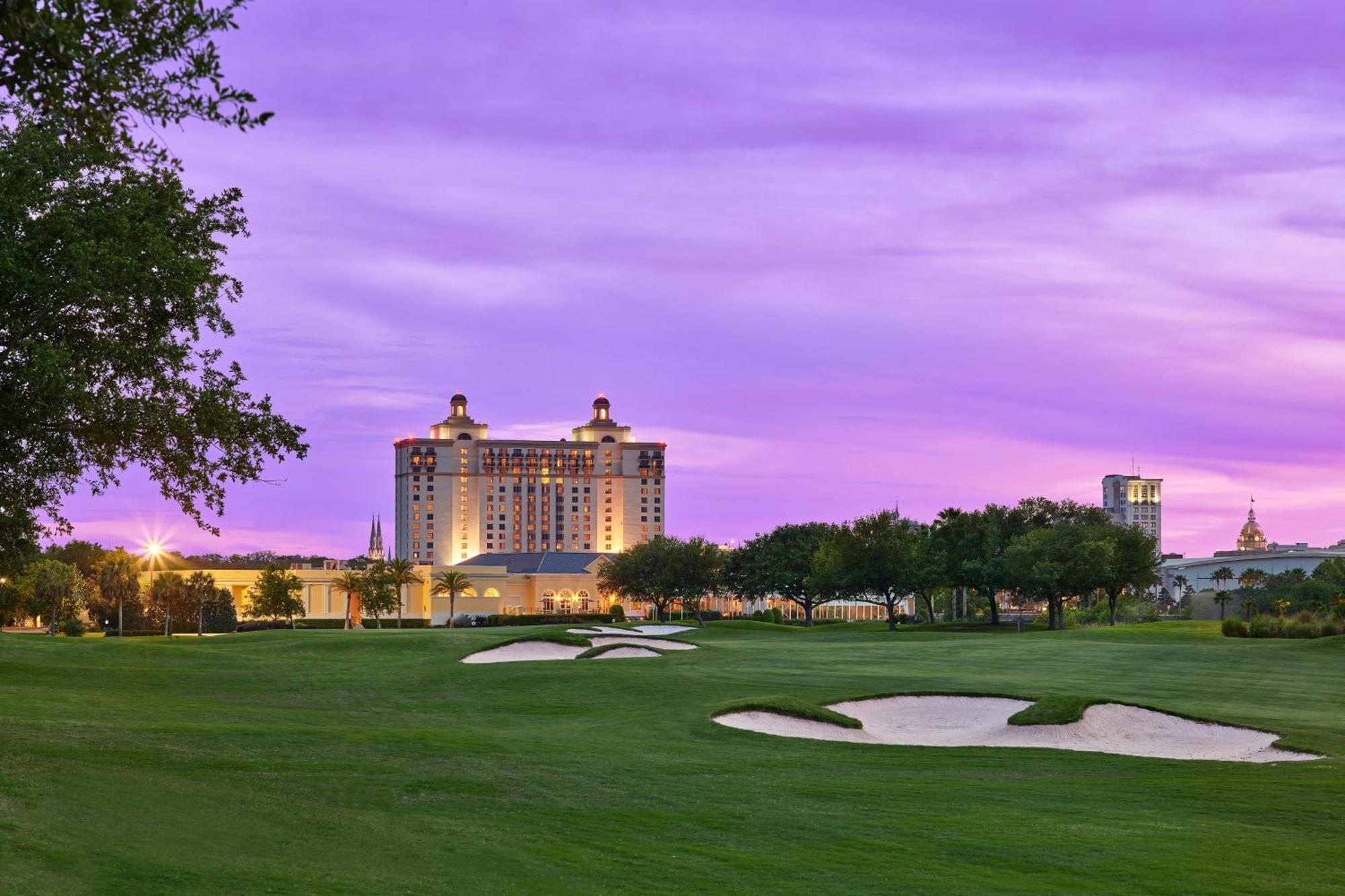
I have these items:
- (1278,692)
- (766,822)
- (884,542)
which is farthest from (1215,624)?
(766,822)

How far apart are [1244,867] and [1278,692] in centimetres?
2697

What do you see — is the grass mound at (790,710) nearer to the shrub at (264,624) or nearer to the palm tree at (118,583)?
the palm tree at (118,583)

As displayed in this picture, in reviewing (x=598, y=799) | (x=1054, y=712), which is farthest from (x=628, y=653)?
(x=598, y=799)

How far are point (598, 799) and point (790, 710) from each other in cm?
1293

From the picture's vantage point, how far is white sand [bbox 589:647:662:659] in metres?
51.5

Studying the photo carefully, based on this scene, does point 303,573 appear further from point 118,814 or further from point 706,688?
point 118,814

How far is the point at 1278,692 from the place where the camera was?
4025 cm

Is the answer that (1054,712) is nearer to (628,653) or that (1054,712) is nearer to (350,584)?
(628,653)

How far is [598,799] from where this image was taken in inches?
770

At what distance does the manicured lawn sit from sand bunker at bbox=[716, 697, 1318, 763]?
1.12 metres

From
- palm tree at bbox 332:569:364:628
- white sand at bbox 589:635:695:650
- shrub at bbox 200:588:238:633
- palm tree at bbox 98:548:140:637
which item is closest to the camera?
white sand at bbox 589:635:695:650

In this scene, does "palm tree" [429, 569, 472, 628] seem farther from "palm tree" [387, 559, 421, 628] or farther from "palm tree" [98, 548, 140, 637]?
"palm tree" [98, 548, 140, 637]

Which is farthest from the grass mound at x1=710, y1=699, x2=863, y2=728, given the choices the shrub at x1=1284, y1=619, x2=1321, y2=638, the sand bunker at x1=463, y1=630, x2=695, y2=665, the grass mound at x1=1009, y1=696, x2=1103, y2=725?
the shrub at x1=1284, y1=619, x2=1321, y2=638

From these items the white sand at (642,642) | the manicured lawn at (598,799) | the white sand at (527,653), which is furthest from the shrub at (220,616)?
the manicured lawn at (598,799)
